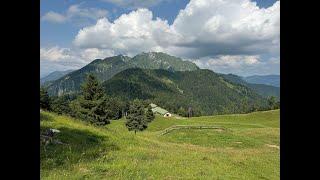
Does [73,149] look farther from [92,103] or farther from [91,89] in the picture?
[92,103]

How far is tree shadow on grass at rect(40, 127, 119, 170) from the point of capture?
51.1ft

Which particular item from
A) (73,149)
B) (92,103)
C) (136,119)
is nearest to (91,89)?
(92,103)

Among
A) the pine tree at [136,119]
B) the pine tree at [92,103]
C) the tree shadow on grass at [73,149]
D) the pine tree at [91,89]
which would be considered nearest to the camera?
the tree shadow on grass at [73,149]

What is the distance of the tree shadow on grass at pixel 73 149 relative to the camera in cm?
1559

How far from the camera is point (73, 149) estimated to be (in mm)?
18859

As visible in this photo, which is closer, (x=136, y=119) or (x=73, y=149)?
(x=73, y=149)

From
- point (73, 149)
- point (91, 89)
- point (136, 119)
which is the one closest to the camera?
point (73, 149)

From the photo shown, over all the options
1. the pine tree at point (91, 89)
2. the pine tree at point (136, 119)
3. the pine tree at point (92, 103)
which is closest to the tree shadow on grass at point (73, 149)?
the pine tree at point (91, 89)

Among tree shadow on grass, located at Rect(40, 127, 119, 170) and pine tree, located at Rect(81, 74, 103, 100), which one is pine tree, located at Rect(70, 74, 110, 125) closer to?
pine tree, located at Rect(81, 74, 103, 100)

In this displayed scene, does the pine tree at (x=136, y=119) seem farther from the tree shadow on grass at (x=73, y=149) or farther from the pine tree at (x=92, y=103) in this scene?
the tree shadow on grass at (x=73, y=149)
